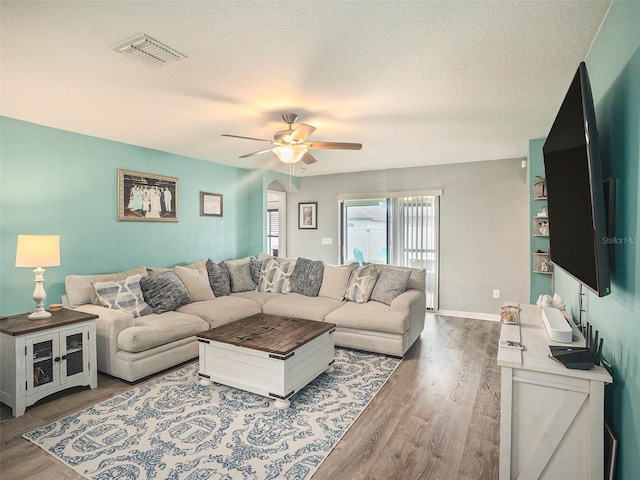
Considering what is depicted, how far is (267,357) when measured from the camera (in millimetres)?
2686

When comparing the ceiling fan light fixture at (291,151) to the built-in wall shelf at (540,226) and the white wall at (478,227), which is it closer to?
the built-in wall shelf at (540,226)

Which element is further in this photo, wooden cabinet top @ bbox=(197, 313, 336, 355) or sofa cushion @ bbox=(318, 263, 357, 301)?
sofa cushion @ bbox=(318, 263, 357, 301)

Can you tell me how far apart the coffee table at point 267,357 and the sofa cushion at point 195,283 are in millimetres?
1172

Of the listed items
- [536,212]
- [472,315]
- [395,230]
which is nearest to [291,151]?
[536,212]

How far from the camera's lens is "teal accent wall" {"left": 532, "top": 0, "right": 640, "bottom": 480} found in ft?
4.23

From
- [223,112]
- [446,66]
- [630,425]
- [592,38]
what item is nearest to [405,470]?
[630,425]

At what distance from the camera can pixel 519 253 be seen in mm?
4992

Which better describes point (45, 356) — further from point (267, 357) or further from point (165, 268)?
point (165, 268)

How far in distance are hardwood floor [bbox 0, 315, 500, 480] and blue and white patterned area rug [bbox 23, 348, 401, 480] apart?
3.7 inches

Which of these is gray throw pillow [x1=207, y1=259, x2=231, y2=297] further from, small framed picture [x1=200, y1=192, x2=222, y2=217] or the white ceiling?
the white ceiling

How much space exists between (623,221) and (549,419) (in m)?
0.96

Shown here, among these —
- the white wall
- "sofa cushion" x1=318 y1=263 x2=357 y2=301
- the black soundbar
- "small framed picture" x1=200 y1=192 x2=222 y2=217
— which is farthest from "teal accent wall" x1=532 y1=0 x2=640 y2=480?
"small framed picture" x1=200 y1=192 x2=222 y2=217

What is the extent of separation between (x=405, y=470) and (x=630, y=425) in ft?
3.70

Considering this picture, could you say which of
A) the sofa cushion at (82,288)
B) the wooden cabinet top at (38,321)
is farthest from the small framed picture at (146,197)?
the wooden cabinet top at (38,321)
